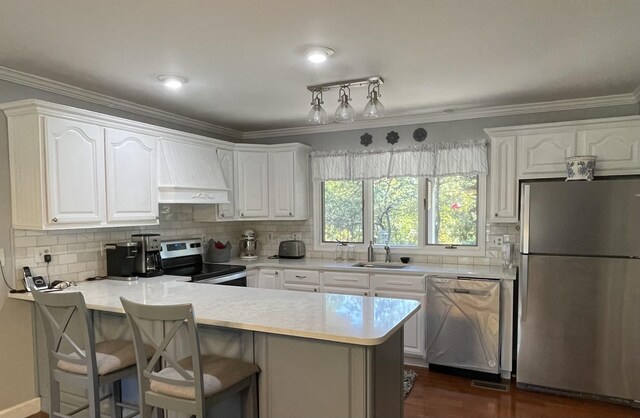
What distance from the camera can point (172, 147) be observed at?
11.7 ft

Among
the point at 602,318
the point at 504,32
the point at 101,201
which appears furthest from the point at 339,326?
the point at 602,318

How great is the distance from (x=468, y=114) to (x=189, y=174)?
2764mm

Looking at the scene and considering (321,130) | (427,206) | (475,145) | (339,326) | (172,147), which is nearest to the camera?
(339,326)

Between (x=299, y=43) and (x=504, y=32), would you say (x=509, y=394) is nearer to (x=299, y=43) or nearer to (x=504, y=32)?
(x=504, y=32)

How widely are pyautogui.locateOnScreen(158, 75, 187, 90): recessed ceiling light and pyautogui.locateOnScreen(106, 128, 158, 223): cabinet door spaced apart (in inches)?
20.9

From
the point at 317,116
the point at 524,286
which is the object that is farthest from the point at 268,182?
the point at 524,286

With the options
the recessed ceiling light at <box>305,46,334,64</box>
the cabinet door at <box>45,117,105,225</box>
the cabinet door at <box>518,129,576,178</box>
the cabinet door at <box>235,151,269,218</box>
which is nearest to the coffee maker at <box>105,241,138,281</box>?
the cabinet door at <box>45,117,105,225</box>

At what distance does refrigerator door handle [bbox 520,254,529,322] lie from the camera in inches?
125

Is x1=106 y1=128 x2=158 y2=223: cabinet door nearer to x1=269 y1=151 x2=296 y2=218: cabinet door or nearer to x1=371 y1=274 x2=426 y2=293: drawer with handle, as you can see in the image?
x1=269 y1=151 x2=296 y2=218: cabinet door

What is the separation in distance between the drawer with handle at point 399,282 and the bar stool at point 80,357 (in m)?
2.23

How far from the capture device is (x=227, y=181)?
4.27 m

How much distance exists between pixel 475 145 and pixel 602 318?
5.97 ft

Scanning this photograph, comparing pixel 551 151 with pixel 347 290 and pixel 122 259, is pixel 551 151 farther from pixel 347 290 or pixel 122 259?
pixel 122 259

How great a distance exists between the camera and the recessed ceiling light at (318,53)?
237 cm
